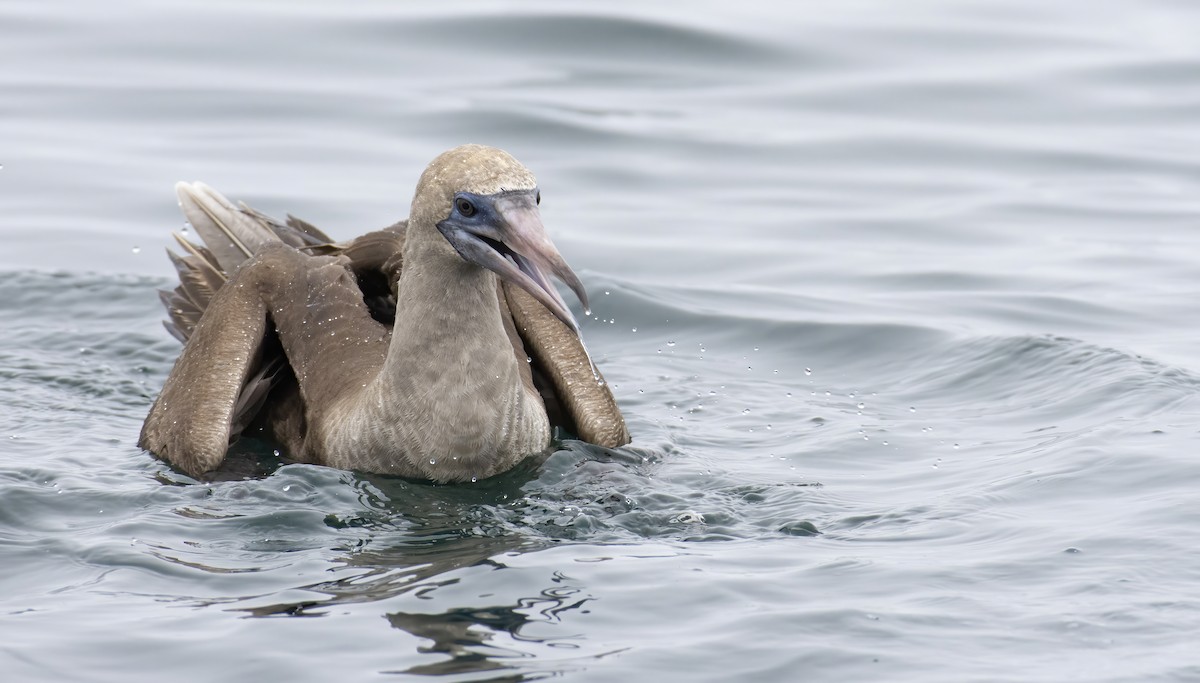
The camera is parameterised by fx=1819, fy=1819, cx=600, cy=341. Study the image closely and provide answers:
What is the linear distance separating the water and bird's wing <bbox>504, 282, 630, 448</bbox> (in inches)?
5.4

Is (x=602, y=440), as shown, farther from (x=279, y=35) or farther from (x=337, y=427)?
(x=279, y=35)

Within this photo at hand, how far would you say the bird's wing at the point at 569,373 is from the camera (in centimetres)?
798

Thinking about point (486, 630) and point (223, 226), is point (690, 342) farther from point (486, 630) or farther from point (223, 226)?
point (486, 630)

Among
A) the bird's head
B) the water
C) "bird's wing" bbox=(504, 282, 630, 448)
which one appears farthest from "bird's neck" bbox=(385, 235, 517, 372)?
"bird's wing" bbox=(504, 282, 630, 448)

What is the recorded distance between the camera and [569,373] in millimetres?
8148

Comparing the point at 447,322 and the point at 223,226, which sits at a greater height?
the point at 223,226

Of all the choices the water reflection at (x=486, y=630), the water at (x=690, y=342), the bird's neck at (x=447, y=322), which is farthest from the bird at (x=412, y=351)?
the water reflection at (x=486, y=630)

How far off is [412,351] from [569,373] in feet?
3.42

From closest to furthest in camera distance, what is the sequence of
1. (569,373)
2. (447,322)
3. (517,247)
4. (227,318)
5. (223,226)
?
(517,247) → (447,322) → (227,318) → (569,373) → (223,226)

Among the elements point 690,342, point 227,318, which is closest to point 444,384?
point 227,318

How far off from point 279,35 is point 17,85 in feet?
8.75

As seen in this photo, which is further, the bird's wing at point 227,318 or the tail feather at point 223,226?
the tail feather at point 223,226

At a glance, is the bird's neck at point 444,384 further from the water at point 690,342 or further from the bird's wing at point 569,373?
the bird's wing at point 569,373

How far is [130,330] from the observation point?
10.5 m
